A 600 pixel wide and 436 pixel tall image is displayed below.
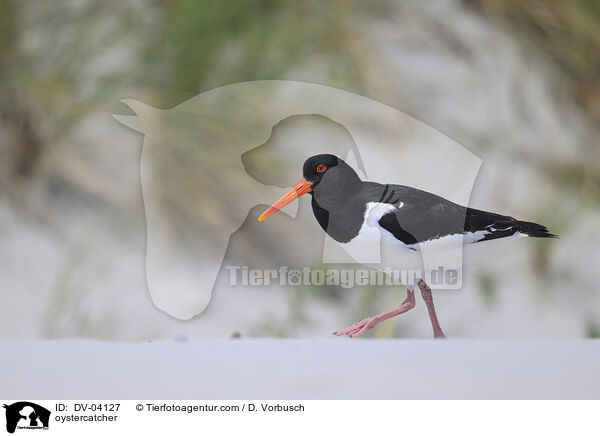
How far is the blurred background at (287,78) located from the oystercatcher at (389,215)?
1.43ft

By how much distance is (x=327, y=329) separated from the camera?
1127mm

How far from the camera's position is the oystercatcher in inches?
25.0

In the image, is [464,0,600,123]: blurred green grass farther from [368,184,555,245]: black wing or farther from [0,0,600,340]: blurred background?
[368,184,555,245]: black wing

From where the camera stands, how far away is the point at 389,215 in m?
0.63

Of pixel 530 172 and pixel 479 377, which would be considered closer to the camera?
pixel 479 377

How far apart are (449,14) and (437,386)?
0.87 metres

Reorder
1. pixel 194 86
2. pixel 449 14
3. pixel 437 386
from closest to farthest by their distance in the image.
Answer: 1. pixel 437 386
2. pixel 194 86
3. pixel 449 14

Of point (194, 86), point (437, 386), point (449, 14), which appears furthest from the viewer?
point (449, 14)

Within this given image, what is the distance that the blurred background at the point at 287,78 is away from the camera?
1104 mm

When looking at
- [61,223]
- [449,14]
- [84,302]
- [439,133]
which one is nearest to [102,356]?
[84,302]
